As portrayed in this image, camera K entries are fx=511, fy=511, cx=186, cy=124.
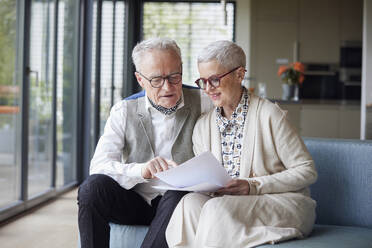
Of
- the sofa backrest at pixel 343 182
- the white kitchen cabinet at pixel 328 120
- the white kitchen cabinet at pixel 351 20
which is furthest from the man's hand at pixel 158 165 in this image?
the white kitchen cabinet at pixel 351 20

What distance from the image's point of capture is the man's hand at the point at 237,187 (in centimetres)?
183

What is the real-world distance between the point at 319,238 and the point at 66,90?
4.13 metres

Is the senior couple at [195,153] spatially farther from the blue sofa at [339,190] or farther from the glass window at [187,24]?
the glass window at [187,24]

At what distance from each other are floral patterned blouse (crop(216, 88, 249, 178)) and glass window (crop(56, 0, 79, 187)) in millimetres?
3503

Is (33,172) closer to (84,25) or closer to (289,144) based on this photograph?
(84,25)

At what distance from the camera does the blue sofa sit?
83.8 inches

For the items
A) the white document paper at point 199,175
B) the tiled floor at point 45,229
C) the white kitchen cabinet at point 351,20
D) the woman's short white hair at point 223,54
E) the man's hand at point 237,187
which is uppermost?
the white kitchen cabinet at point 351,20

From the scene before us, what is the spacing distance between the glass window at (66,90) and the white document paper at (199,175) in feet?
12.1

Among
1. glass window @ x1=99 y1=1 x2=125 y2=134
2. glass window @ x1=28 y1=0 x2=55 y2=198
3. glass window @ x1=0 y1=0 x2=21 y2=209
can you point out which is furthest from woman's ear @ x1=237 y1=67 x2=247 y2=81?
glass window @ x1=99 y1=1 x2=125 y2=134

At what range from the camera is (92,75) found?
20.3 ft

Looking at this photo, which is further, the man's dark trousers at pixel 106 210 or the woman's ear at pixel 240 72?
the woman's ear at pixel 240 72

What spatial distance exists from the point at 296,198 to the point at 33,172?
334cm

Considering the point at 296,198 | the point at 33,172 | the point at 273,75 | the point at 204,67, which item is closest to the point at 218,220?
the point at 296,198

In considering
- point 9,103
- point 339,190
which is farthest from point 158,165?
point 9,103
